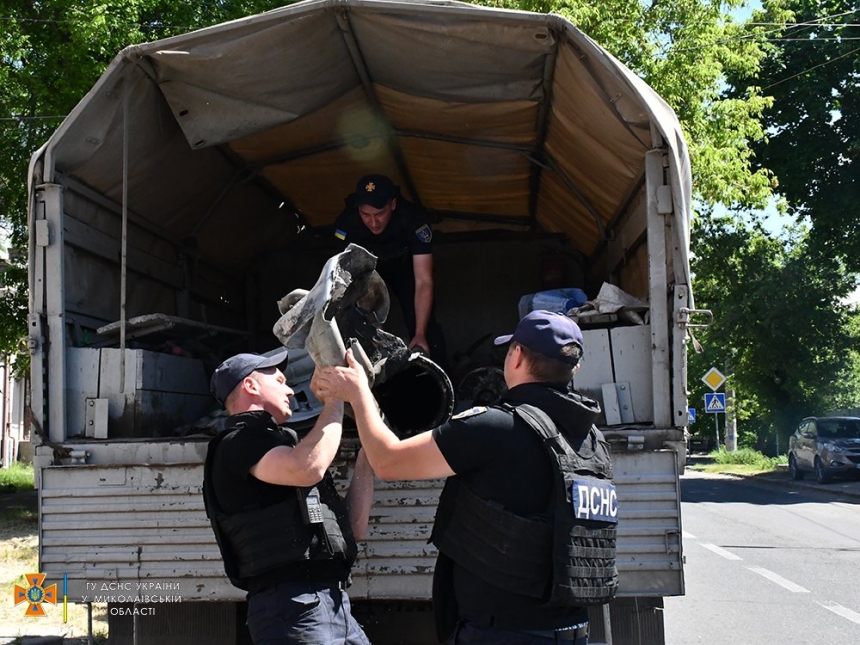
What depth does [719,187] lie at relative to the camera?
14.6 metres

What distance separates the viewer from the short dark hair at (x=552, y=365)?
3.05 metres

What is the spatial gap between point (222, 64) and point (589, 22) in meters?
9.88

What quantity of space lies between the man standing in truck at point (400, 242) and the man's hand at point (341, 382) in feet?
8.22

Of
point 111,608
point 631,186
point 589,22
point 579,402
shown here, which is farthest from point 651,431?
point 589,22

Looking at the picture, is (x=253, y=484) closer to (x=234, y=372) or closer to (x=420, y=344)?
(x=234, y=372)

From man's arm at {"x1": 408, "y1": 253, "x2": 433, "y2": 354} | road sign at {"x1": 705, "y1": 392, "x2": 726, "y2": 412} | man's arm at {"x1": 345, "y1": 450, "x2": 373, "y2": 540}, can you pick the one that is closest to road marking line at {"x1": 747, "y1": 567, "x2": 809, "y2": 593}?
man's arm at {"x1": 408, "y1": 253, "x2": 433, "y2": 354}

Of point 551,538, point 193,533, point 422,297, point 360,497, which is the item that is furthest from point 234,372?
point 422,297

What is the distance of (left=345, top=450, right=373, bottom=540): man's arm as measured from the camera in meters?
3.67

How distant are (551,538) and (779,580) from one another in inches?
279

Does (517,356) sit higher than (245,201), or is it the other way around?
(245,201)

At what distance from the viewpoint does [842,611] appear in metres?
7.68

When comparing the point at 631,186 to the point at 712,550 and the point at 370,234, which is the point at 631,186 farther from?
the point at 712,550

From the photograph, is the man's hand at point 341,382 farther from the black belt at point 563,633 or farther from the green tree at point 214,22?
the green tree at point 214,22

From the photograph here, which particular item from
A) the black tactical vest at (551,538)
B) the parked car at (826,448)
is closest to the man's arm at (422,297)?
the black tactical vest at (551,538)
